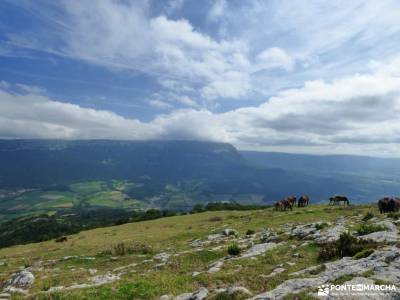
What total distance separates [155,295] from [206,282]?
262 cm

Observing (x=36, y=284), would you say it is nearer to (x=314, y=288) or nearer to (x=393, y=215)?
(x=314, y=288)

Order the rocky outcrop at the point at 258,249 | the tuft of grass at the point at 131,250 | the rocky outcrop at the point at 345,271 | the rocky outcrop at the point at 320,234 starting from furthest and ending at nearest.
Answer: the tuft of grass at the point at 131,250
the rocky outcrop at the point at 320,234
the rocky outcrop at the point at 258,249
the rocky outcrop at the point at 345,271

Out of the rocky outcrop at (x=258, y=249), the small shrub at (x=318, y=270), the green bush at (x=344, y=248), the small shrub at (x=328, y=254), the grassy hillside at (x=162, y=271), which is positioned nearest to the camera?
the small shrub at (x=318, y=270)

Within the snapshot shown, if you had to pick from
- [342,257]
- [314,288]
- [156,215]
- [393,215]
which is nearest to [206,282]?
[314,288]

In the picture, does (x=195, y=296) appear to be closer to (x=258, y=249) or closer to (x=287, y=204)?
(x=258, y=249)

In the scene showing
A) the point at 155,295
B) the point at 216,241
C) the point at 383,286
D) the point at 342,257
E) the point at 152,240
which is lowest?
the point at 152,240

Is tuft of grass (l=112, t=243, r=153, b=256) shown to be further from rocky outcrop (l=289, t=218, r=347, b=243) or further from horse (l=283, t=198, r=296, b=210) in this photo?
horse (l=283, t=198, r=296, b=210)

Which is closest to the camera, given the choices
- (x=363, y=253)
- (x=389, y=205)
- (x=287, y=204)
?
(x=363, y=253)

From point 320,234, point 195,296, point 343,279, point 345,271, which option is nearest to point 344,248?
point 345,271

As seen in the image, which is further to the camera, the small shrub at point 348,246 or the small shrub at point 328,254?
the small shrub at point 328,254

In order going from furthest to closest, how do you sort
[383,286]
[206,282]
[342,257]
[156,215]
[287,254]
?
1. [156,215]
2. [287,254]
3. [342,257]
4. [206,282]
5. [383,286]

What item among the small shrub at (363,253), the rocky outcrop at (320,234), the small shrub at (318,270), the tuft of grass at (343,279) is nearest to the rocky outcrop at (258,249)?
the rocky outcrop at (320,234)

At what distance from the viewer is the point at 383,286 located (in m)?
10.4

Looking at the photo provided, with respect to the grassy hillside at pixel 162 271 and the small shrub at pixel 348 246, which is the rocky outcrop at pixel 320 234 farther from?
the small shrub at pixel 348 246
